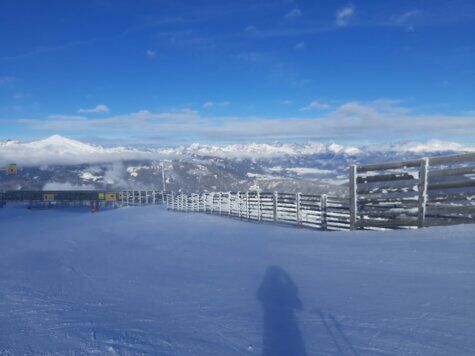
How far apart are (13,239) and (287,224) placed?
1015cm

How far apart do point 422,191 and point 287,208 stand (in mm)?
7648

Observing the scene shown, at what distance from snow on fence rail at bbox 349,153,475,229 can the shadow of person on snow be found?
5.14m

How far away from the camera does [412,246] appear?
7.69 metres

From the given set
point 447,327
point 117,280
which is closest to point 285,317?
point 447,327

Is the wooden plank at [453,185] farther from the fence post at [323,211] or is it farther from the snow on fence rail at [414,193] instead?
the fence post at [323,211]

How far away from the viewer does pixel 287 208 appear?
56.5ft

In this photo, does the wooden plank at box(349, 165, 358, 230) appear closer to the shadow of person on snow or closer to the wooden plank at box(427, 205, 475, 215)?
the wooden plank at box(427, 205, 475, 215)

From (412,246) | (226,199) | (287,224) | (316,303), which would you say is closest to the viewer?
(316,303)

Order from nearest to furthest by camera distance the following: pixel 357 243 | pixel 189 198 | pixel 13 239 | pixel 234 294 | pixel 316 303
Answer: pixel 316 303 < pixel 234 294 < pixel 357 243 < pixel 13 239 < pixel 189 198

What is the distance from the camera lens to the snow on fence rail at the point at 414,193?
942 cm

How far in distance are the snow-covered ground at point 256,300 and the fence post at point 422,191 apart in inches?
49.1

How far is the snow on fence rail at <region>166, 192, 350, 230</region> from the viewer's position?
13.9m

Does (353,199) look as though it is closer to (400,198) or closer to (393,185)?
(393,185)

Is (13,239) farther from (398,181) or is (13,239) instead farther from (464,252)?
(464,252)
